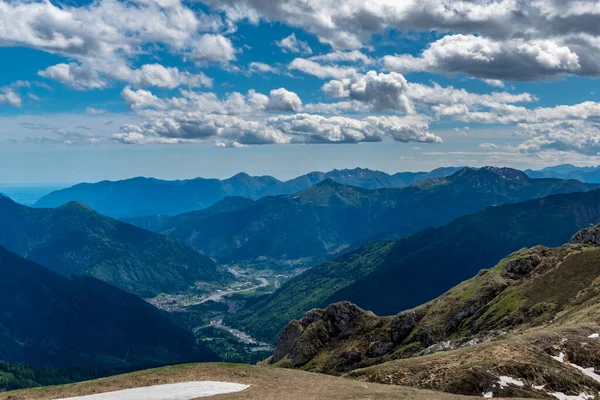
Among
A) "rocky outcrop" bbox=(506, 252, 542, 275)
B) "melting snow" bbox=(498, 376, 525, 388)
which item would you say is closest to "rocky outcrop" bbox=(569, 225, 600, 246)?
"rocky outcrop" bbox=(506, 252, 542, 275)

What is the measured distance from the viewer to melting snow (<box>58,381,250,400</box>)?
5553cm

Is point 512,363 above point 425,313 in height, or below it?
above

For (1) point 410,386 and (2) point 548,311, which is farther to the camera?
(2) point 548,311

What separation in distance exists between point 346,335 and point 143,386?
14912 centimetres

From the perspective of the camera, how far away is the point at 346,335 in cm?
19988

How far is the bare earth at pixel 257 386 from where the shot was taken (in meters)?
54.2

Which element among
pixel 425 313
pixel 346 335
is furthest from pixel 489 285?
pixel 346 335

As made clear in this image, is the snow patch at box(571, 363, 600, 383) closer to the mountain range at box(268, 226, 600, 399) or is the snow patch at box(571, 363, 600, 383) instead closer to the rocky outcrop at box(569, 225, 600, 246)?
the mountain range at box(268, 226, 600, 399)

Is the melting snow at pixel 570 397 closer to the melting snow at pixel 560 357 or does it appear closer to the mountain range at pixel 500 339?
the mountain range at pixel 500 339

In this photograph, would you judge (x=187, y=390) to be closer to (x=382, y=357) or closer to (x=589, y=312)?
(x=589, y=312)

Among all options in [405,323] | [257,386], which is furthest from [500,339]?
[405,323]

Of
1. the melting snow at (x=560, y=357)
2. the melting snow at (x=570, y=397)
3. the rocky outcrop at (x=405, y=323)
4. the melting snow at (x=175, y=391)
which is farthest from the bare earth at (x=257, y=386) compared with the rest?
the rocky outcrop at (x=405, y=323)

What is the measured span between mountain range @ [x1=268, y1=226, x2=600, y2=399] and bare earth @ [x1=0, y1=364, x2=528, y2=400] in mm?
6896

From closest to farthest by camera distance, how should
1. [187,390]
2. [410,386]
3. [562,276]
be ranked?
[187,390] < [410,386] < [562,276]
